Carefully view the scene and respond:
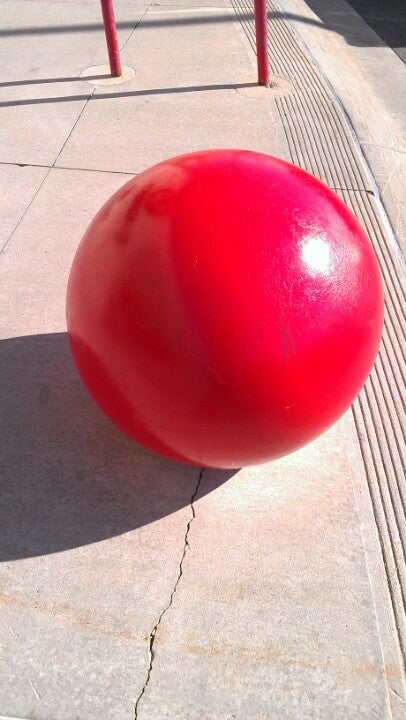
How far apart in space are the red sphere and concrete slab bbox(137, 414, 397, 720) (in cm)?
43

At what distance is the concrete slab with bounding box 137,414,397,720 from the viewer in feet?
7.46

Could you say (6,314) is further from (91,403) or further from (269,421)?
(269,421)

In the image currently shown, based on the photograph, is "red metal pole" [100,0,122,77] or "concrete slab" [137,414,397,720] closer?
"concrete slab" [137,414,397,720]

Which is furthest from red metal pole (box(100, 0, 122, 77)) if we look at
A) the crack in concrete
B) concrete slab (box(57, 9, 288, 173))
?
the crack in concrete

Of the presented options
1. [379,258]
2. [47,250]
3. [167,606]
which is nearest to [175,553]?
[167,606]

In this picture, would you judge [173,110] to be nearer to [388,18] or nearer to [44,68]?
[44,68]

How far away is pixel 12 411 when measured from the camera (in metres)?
3.25

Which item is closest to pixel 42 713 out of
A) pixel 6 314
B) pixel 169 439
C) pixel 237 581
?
pixel 237 581

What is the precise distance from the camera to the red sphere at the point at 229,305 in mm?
2158

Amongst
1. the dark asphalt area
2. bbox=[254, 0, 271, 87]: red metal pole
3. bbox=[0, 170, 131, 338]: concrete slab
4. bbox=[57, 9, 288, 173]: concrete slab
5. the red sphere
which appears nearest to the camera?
the red sphere

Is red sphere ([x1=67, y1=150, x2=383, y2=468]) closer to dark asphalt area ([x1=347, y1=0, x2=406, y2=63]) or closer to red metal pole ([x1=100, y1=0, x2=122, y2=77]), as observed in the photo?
red metal pole ([x1=100, y1=0, x2=122, y2=77])

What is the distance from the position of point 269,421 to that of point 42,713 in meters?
1.21

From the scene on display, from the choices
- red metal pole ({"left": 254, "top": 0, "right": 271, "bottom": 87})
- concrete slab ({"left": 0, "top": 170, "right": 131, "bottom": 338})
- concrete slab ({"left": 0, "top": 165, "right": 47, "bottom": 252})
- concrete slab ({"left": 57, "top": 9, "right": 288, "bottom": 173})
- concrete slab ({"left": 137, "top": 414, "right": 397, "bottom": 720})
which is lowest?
concrete slab ({"left": 137, "top": 414, "right": 397, "bottom": 720})

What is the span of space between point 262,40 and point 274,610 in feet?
16.9
